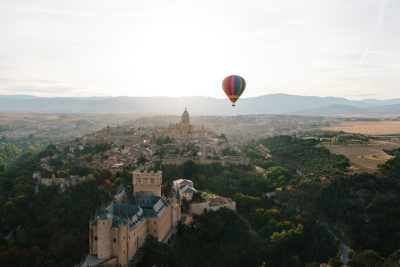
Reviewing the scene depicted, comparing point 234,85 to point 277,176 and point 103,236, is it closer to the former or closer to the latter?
point 277,176

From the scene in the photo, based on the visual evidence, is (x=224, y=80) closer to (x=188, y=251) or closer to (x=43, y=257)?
(x=188, y=251)

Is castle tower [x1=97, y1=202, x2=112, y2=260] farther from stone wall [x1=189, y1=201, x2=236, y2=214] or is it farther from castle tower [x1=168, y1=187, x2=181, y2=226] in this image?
stone wall [x1=189, y1=201, x2=236, y2=214]

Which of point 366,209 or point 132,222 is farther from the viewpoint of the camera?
point 366,209

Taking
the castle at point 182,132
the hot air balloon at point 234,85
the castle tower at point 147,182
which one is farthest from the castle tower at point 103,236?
the castle at point 182,132

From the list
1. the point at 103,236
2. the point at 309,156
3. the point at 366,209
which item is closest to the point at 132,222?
the point at 103,236

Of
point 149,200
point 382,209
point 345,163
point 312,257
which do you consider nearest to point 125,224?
point 149,200

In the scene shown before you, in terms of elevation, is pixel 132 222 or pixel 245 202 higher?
pixel 132 222
